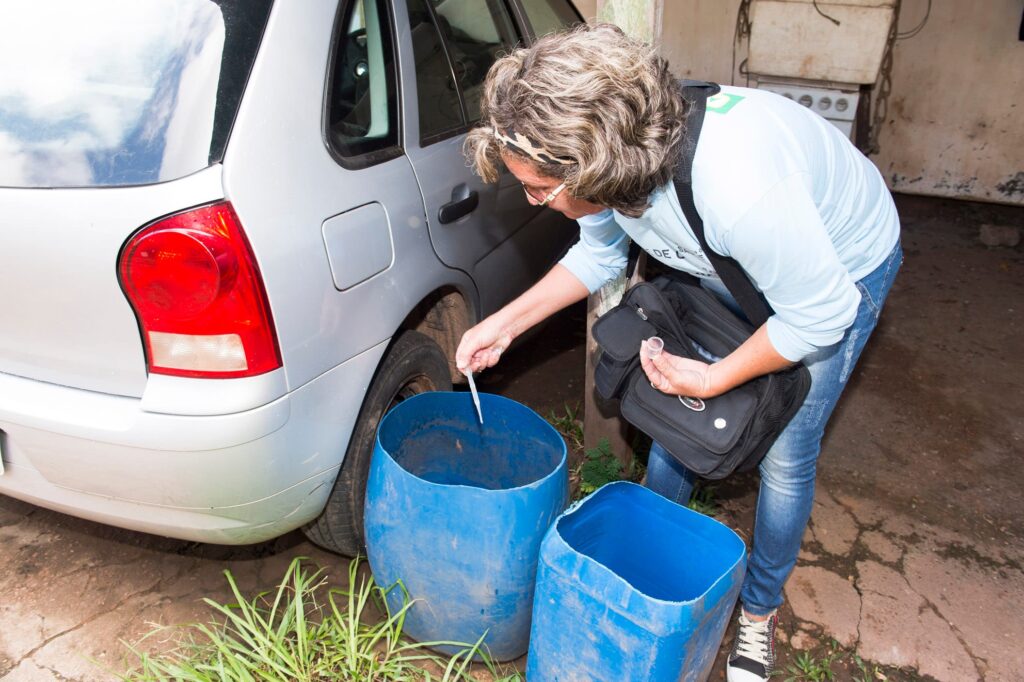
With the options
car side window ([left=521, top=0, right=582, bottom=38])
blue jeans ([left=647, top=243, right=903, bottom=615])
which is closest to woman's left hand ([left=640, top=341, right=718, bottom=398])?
blue jeans ([left=647, top=243, right=903, bottom=615])

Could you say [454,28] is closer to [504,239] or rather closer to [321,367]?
[504,239]

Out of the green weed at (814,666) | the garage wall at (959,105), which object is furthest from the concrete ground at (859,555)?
the garage wall at (959,105)

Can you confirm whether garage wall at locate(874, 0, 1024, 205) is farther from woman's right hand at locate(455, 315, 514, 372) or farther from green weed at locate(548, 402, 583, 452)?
woman's right hand at locate(455, 315, 514, 372)

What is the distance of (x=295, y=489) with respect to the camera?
1.84m

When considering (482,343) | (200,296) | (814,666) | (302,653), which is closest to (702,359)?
(482,343)

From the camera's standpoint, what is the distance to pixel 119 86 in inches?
63.1

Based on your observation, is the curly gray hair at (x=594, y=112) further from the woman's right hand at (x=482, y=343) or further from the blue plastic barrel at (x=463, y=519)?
the blue plastic barrel at (x=463, y=519)

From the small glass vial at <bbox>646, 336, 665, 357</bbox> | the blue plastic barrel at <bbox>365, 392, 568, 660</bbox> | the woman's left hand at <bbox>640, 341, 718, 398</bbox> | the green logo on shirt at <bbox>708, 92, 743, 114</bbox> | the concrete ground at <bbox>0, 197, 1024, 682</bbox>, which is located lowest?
the concrete ground at <bbox>0, 197, 1024, 682</bbox>

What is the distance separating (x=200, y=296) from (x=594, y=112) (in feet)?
2.71

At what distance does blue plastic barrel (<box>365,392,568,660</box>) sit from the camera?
1783 millimetres

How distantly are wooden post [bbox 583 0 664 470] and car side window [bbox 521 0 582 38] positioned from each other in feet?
2.19

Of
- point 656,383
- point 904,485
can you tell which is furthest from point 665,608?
point 904,485

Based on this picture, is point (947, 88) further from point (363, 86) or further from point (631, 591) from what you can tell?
point (631, 591)

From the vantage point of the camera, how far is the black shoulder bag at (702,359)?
1.68 meters
